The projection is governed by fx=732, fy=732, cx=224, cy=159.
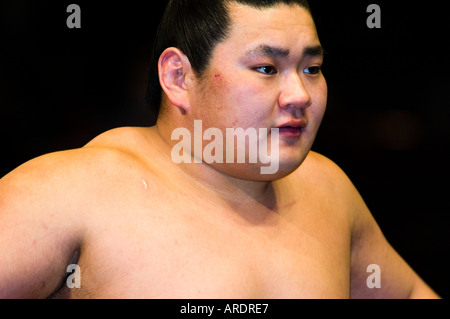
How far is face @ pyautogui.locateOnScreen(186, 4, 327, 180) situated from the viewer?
55.1 inches

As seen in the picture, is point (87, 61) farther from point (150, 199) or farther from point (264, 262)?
point (264, 262)

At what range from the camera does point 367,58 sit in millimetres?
2168

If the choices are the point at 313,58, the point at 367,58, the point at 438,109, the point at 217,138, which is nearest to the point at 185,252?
the point at 217,138

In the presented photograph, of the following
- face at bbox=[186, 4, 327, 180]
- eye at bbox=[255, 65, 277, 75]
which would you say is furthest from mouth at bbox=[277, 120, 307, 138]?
eye at bbox=[255, 65, 277, 75]

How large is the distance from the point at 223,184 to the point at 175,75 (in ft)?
0.80

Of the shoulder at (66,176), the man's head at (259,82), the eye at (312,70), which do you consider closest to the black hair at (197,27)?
the man's head at (259,82)

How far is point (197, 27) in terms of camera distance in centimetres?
147

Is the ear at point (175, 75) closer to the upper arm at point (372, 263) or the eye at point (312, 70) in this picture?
the eye at point (312, 70)

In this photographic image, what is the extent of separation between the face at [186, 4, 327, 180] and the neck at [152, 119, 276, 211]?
3.2 inches

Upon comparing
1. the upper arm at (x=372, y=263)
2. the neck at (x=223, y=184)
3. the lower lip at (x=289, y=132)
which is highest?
the lower lip at (x=289, y=132)

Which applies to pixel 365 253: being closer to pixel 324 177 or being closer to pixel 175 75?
pixel 324 177

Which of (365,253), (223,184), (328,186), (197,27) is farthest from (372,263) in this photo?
(197,27)

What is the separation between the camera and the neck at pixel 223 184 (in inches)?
58.9

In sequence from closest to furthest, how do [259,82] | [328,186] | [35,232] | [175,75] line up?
[35,232] < [259,82] < [175,75] < [328,186]
